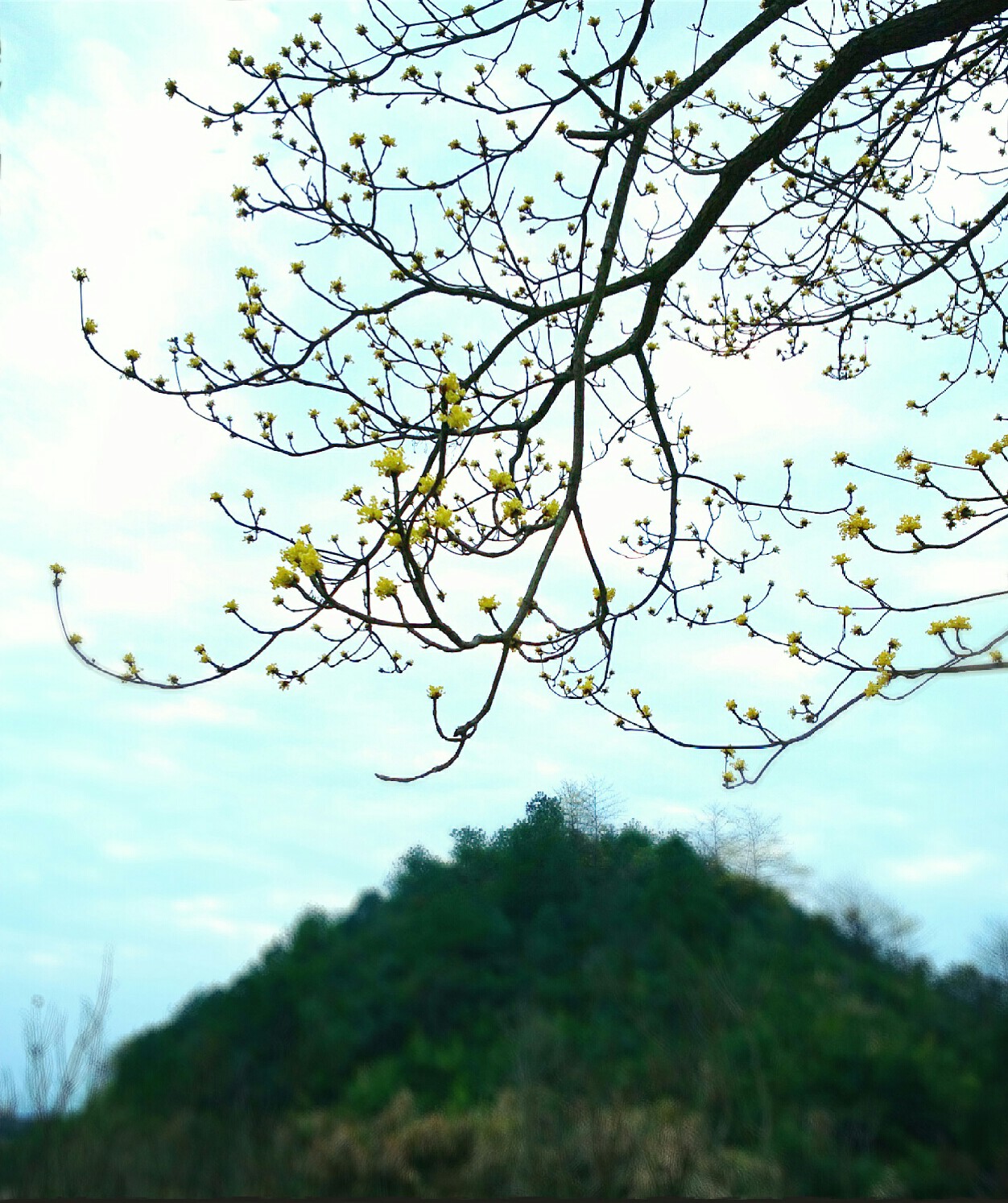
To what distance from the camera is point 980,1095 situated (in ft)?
6.91

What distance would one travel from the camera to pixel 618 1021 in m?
2.46

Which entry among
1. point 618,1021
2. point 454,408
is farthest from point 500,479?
point 618,1021

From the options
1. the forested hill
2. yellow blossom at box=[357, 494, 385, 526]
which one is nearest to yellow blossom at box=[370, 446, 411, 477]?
yellow blossom at box=[357, 494, 385, 526]

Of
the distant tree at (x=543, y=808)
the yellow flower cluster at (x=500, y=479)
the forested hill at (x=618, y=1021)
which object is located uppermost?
the yellow flower cluster at (x=500, y=479)

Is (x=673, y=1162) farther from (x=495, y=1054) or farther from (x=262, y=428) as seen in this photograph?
(x=262, y=428)

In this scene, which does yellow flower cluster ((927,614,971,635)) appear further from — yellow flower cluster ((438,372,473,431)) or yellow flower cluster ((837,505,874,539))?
yellow flower cluster ((438,372,473,431))

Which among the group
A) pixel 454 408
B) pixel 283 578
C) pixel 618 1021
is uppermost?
pixel 454 408

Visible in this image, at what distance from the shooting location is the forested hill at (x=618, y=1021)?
214cm

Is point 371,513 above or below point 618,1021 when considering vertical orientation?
above

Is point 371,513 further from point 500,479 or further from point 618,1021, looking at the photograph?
point 618,1021

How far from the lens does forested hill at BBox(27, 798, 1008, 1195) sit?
2.14 metres

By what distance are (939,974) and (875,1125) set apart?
41 cm

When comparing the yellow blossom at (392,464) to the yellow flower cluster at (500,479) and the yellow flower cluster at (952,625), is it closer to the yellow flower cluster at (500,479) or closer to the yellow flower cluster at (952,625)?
the yellow flower cluster at (500,479)

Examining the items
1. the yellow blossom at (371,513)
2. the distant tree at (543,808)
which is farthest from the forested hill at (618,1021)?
the yellow blossom at (371,513)
